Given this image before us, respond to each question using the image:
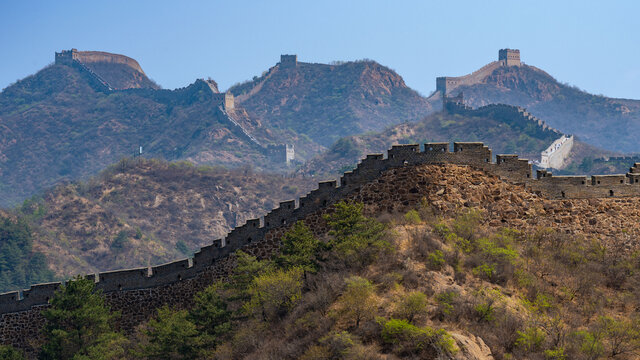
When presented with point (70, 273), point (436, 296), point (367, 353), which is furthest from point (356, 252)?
point (70, 273)

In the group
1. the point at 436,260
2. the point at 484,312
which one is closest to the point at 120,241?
the point at 436,260

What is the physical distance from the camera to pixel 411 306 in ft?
86.0

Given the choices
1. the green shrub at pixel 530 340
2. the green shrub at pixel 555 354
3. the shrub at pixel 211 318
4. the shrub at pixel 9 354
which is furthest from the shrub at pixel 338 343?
the shrub at pixel 9 354

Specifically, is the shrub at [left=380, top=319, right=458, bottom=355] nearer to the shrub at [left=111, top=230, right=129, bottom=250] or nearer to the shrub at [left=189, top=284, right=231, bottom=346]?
the shrub at [left=189, top=284, right=231, bottom=346]

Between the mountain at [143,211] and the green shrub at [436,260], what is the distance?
110 metres

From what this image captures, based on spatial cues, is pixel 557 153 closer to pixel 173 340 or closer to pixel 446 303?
pixel 173 340

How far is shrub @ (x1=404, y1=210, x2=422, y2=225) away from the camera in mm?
32094

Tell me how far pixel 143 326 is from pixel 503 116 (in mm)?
162501

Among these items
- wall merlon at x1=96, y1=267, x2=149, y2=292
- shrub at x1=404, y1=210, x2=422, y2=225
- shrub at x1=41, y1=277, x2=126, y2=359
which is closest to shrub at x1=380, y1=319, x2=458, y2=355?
shrub at x1=404, y1=210, x2=422, y2=225

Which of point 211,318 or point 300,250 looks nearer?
point 300,250

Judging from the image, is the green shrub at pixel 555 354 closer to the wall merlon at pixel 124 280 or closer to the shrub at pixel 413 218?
the shrub at pixel 413 218

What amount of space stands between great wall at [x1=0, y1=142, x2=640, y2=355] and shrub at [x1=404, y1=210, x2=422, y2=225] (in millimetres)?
912

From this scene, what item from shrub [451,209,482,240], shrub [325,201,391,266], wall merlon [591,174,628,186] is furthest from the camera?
wall merlon [591,174,628,186]

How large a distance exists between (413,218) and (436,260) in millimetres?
3041
